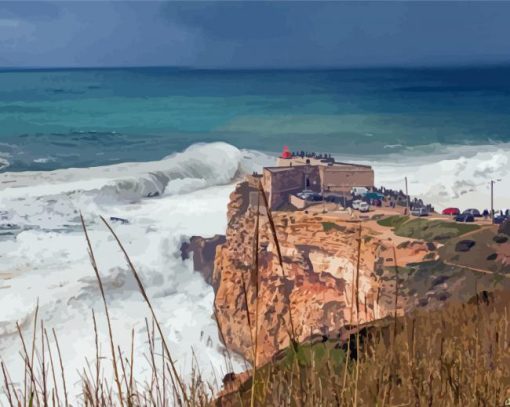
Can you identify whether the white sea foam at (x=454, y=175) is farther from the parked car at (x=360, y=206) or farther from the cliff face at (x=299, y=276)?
the cliff face at (x=299, y=276)

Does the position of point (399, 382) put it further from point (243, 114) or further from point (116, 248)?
point (243, 114)

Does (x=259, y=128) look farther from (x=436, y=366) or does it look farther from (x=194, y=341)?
(x=436, y=366)

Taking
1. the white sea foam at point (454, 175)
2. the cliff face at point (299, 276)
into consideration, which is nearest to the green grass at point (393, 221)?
the cliff face at point (299, 276)

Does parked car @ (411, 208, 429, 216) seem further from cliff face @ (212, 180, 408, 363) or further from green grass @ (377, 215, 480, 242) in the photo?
cliff face @ (212, 180, 408, 363)

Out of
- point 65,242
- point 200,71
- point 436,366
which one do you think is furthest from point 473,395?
point 200,71

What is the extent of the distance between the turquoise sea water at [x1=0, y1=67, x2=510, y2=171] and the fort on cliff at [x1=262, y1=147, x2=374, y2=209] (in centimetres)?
770

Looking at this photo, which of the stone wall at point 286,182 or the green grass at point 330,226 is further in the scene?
the stone wall at point 286,182

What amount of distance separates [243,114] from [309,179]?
12608mm

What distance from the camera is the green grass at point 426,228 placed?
614cm

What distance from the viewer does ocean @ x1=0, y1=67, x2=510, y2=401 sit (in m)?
8.56

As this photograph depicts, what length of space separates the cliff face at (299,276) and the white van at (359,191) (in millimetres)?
1773

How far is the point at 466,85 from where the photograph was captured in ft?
90.1

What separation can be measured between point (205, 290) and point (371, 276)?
380cm

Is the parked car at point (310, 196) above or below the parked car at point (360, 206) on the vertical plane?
above
